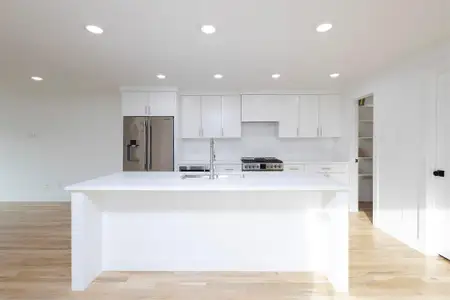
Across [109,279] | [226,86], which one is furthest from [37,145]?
[109,279]

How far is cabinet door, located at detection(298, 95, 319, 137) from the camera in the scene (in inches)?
217

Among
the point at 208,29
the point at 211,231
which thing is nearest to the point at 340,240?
the point at 211,231

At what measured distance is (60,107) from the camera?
580cm

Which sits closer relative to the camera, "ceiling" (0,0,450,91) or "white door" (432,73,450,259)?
"ceiling" (0,0,450,91)

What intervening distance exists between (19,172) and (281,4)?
19.6ft

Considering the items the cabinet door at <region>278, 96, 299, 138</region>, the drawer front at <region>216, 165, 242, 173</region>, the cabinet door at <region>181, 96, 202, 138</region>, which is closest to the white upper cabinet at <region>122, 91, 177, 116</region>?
the cabinet door at <region>181, 96, 202, 138</region>

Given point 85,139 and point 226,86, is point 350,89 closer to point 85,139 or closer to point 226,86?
point 226,86

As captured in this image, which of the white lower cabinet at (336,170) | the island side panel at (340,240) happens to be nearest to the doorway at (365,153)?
the white lower cabinet at (336,170)

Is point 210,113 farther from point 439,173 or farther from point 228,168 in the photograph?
point 439,173

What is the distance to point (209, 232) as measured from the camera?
2.74 meters

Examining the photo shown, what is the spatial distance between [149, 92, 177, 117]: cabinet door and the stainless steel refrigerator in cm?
13

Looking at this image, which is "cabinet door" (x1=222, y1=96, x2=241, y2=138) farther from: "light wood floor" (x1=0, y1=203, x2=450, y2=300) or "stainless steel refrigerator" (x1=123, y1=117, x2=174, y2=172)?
"light wood floor" (x1=0, y1=203, x2=450, y2=300)

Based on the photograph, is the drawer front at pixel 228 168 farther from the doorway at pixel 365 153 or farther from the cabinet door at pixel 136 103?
the doorway at pixel 365 153

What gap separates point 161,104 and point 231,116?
132cm
